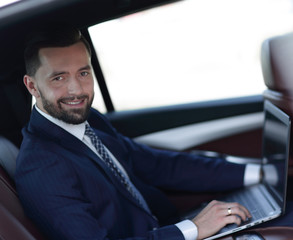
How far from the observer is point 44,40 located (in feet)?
4.50

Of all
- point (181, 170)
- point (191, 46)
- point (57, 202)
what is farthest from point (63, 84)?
point (191, 46)

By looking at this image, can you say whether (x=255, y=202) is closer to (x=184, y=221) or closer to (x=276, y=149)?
(x=276, y=149)

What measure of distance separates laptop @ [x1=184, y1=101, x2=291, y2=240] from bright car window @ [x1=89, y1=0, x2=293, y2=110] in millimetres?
1545

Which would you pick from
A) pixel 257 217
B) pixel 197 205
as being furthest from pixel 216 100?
pixel 257 217

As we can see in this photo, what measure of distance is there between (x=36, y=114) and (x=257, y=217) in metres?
0.85

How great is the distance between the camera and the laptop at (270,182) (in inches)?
57.0

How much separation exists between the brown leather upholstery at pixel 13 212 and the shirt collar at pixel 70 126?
24cm

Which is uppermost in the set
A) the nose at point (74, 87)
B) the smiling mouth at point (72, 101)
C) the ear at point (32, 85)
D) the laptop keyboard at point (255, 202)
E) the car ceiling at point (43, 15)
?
the car ceiling at point (43, 15)

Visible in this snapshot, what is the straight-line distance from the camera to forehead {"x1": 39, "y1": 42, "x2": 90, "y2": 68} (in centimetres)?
A: 138

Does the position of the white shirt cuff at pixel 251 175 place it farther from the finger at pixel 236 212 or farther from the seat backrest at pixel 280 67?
the finger at pixel 236 212

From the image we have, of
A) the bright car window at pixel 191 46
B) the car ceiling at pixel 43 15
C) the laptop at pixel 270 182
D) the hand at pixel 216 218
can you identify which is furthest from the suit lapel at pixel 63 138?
the bright car window at pixel 191 46

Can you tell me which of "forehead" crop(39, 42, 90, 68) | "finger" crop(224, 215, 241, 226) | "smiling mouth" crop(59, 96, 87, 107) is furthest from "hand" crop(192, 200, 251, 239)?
"forehead" crop(39, 42, 90, 68)

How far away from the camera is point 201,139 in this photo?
2.27m

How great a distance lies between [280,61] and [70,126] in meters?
0.83
